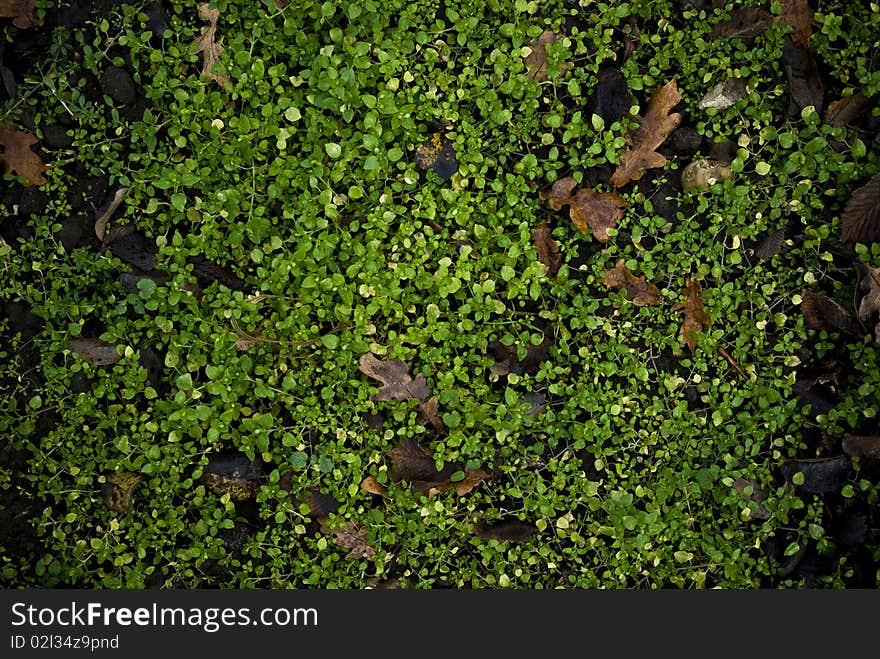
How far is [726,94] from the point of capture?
3074 millimetres

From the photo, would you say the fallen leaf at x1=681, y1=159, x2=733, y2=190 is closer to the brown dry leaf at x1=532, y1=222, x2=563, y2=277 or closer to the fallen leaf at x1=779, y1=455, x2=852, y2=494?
the brown dry leaf at x1=532, y1=222, x2=563, y2=277

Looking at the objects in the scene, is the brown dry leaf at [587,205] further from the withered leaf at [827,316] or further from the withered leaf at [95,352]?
the withered leaf at [95,352]

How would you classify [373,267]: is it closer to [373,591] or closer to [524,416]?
[524,416]

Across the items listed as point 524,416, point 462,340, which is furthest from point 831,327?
point 462,340

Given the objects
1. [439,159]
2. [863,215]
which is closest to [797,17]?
[863,215]

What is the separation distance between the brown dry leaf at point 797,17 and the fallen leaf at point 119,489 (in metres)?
3.28

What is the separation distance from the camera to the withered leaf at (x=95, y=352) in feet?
9.84

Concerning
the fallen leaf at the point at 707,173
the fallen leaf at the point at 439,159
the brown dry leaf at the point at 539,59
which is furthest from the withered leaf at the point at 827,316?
the fallen leaf at the point at 439,159

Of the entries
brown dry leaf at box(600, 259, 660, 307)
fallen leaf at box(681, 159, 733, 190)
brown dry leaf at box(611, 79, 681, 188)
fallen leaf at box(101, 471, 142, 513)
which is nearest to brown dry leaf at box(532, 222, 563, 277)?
brown dry leaf at box(600, 259, 660, 307)

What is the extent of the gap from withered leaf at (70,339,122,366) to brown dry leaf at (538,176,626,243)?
1.88m

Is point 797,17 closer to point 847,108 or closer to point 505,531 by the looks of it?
point 847,108

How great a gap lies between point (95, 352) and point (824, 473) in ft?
9.87

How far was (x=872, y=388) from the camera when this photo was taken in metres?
2.96

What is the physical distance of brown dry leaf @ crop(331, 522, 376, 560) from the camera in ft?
9.82
